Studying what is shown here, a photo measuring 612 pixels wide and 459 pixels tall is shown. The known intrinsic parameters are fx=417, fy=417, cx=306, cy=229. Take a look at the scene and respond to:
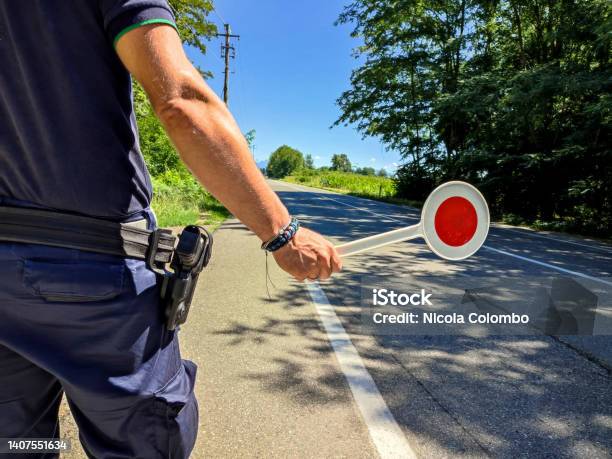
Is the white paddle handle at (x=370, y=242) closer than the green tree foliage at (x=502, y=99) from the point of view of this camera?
Yes

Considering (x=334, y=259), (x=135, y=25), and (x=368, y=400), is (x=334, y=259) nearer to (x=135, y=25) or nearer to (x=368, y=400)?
(x=135, y=25)

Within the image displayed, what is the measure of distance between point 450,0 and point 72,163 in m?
25.9

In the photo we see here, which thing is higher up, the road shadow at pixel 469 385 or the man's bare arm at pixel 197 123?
the man's bare arm at pixel 197 123

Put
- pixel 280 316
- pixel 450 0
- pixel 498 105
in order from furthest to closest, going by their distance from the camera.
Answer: pixel 450 0, pixel 498 105, pixel 280 316

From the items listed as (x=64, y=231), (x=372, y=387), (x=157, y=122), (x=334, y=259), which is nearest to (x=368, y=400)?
(x=372, y=387)

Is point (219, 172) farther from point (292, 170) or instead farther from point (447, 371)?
point (292, 170)

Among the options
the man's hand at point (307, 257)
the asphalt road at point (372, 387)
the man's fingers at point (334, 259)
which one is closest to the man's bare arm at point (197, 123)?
the man's hand at point (307, 257)

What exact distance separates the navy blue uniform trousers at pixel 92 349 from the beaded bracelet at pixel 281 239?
1.11 ft

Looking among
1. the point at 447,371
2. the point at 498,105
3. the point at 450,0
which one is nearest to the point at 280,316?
the point at 447,371

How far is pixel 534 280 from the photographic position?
227 inches

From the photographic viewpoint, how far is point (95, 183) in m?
1.08

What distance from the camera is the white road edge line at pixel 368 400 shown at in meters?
2.15

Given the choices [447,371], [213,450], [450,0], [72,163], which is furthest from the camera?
[450,0]

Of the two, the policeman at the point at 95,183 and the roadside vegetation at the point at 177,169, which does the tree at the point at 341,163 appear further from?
the policeman at the point at 95,183
